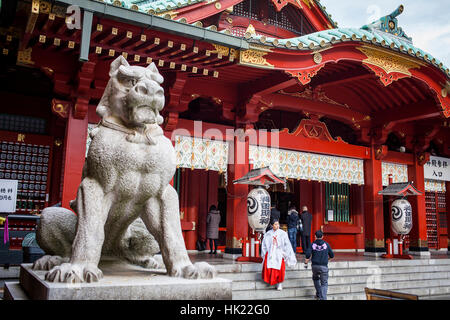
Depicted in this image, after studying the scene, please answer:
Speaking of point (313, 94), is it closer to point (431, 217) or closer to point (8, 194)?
point (431, 217)

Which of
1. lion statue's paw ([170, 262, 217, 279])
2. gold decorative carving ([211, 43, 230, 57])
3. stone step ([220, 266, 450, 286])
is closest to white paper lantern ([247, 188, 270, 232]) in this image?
stone step ([220, 266, 450, 286])

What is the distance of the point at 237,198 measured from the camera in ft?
30.6

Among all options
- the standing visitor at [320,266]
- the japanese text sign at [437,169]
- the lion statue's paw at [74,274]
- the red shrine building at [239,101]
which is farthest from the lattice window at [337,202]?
the lion statue's paw at [74,274]

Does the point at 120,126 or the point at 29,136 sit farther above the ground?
the point at 29,136

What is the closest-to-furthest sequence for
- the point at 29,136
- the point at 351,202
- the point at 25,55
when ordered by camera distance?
the point at 25,55 → the point at 29,136 → the point at 351,202

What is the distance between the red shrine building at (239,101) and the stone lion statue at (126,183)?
3070 millimetres

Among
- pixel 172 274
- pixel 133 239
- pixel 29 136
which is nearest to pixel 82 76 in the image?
pixel 29 136

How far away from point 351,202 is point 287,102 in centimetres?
536

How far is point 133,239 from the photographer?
3301 millimetres

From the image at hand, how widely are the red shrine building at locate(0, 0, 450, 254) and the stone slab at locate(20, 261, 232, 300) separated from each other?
12.4ft

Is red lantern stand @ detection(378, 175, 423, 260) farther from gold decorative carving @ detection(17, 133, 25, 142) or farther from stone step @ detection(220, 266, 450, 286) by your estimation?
gold decorative carving @ detection(17, 133, 25, 142)

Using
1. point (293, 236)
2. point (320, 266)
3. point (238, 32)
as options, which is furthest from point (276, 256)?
point (238, 32)

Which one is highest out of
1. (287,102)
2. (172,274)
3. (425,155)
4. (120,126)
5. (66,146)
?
(287,102)

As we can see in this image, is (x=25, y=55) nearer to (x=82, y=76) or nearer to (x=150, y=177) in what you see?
(x=82, y=76)
